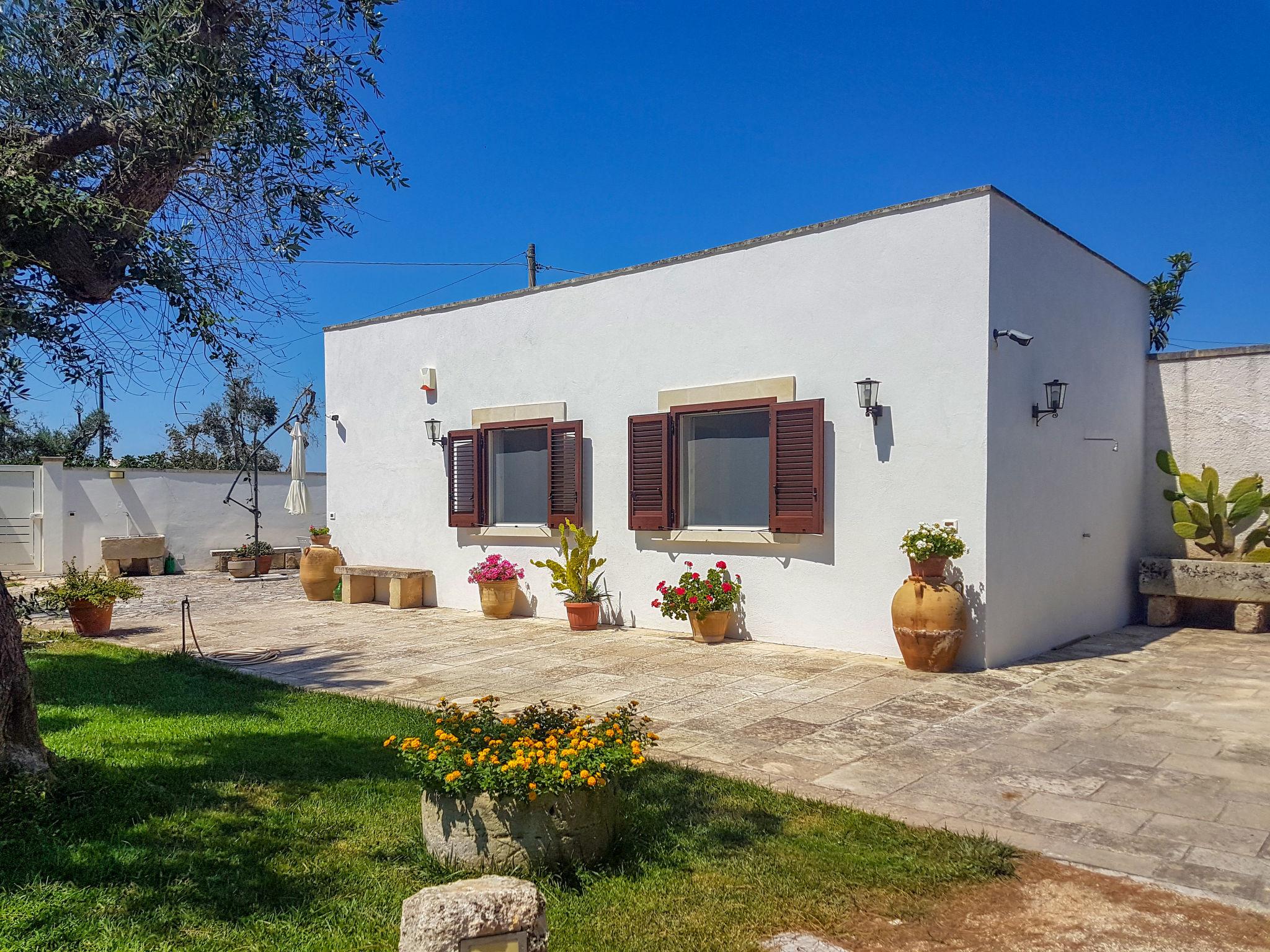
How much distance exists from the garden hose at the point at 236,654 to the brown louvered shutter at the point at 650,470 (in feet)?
12.4

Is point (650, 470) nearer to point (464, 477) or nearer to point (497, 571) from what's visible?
point (497, 571)

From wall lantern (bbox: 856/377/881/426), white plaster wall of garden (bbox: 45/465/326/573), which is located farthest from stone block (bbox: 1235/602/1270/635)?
white plaster wall of garden (bbox: 45/465/326/573)

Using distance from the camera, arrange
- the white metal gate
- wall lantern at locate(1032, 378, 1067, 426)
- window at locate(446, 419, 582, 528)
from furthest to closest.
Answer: the white metal gate, window at locate(446, 419, 582, 528), wall lantern at locate(1032, 378, 1067, 426)

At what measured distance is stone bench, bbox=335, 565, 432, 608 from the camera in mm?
11242

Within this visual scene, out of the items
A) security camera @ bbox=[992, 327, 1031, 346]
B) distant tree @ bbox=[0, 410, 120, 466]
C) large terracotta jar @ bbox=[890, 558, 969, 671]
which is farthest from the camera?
distant tree @ bbox=[0, 410, 120, 466]

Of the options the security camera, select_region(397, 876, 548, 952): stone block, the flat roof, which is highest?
the flat roof

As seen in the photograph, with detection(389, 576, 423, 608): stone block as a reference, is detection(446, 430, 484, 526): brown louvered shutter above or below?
above

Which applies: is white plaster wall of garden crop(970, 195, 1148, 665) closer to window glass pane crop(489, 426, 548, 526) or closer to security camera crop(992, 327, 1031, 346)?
security camera crop(992, 327, 1031, 346)

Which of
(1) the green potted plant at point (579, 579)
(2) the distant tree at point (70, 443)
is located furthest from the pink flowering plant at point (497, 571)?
(2) the distant tree at point (70, 443)

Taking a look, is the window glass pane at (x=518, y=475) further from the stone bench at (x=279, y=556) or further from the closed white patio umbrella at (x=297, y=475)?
the stone bench at (x=279, y=556)

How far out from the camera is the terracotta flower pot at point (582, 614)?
30.4 ft

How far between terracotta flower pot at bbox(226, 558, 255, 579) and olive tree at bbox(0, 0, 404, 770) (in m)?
12.1

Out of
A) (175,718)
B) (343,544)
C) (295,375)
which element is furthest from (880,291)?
(343,544)

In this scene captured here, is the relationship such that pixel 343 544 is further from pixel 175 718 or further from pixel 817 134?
pixel 817 134
